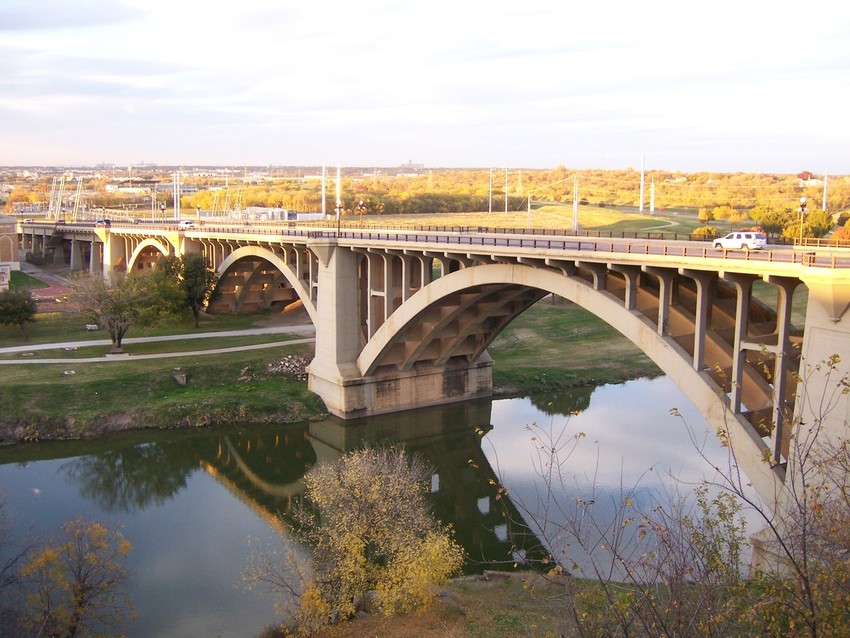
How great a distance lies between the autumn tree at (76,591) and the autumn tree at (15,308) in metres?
28.8

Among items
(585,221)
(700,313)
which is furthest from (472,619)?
(585,221)

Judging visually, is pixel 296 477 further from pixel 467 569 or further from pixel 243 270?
pixel 243 270

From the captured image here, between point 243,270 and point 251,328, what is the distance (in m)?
5.85

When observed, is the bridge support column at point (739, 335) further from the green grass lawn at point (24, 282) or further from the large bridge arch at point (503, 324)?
the green grass lawn at point (24, 282)

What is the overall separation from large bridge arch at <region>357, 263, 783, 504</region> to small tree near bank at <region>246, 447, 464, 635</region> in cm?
685

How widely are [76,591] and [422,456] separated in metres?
16.2

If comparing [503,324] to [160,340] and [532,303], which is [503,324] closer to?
[532,303]

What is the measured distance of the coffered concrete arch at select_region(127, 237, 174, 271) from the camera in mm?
59688

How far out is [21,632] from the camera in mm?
17484

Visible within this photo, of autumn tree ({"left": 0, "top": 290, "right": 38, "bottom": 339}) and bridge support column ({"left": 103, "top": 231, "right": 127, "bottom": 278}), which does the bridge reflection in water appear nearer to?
autumn tree ({"left": 0, "top": 290, "right": 38, "bottom": 339})

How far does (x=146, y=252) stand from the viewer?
7000 centimetres

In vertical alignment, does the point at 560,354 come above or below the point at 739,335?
below

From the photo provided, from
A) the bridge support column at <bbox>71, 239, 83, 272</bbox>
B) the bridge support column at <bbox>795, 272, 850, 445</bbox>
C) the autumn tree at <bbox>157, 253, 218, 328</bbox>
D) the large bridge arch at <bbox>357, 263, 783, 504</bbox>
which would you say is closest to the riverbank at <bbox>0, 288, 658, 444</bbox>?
the autumn tree at <bbox>157, 253, 218, 328</bbox>

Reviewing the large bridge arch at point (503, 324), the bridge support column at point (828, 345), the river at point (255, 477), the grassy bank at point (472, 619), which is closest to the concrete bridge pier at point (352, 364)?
the large bridge arch at point (503, 324)
